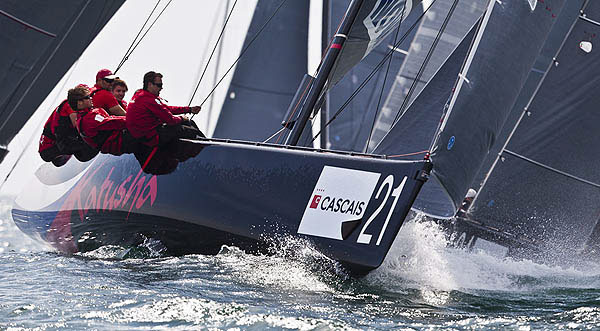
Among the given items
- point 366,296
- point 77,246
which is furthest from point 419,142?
point 77,246

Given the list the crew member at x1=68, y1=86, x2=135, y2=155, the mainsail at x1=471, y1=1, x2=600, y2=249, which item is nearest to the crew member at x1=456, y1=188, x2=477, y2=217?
the mainsail at x1=471, y1=1, x2=600, y2=249

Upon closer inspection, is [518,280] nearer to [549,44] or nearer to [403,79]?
[403,79]

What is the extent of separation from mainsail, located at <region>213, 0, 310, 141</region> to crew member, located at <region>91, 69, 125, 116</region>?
356cm

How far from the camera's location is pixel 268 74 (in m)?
7.88

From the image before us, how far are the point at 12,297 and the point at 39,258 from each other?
1.40 m

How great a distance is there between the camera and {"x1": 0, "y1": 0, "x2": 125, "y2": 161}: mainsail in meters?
5.13

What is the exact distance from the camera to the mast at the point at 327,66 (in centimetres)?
393

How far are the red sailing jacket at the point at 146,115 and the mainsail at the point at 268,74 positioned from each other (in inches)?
158

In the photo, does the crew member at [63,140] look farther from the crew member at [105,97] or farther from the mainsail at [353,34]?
the mainsail at [353,34]

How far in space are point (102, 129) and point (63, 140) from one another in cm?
43

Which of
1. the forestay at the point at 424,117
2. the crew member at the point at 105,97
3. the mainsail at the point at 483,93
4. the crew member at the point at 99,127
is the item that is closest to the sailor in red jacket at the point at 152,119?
the crew member at the point at 99,127

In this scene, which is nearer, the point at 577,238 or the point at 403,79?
the point at 577,238

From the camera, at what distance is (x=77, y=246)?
4.32m

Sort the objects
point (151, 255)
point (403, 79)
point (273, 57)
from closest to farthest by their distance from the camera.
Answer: point (151, 255) < point (403, 79) < point (273, 57)
